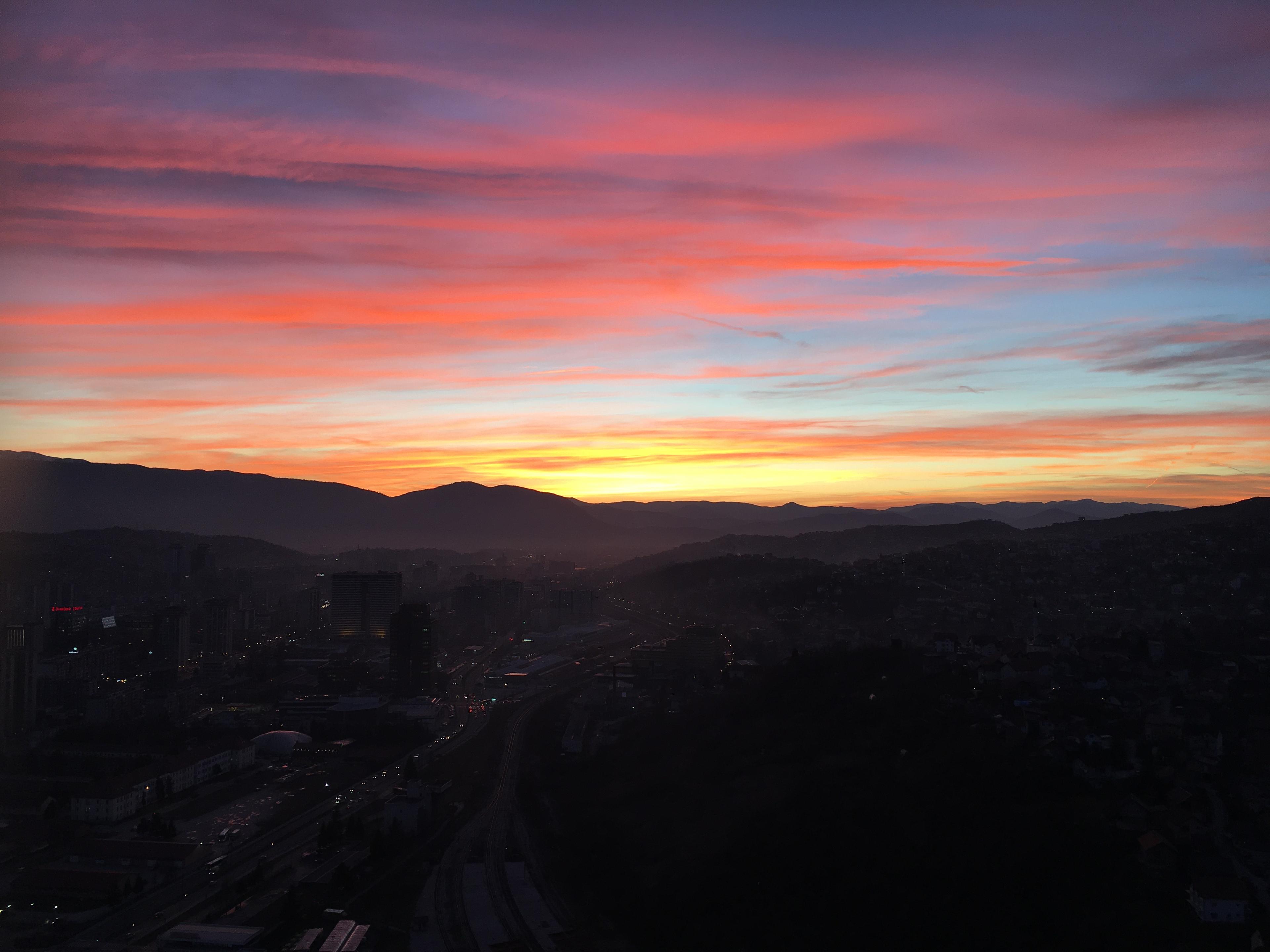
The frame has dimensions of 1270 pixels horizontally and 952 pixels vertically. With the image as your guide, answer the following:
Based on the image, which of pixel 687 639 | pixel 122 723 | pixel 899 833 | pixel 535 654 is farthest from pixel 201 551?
pixel 899 833

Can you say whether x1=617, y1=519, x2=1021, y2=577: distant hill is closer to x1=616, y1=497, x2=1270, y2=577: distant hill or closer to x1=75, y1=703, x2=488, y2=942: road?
x1=616, y1=497, x2=1270, y2=577: distant hill

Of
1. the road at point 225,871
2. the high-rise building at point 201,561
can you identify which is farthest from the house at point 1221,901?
the high-rise building at point 201,561

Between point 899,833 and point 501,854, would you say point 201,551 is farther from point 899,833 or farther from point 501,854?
point 899,833

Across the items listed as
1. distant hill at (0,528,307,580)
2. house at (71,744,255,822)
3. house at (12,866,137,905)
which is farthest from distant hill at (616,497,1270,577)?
house at (12,866,137,905)

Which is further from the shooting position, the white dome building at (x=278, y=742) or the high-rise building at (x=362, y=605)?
the high-rise building at (x=362, y=605)

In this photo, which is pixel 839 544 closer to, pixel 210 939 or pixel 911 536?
pixel 911 536

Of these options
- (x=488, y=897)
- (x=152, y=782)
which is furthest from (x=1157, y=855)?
(x=152, y=782)

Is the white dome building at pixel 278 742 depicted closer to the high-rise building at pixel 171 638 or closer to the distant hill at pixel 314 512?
the high-rise building at pixel 171 638
